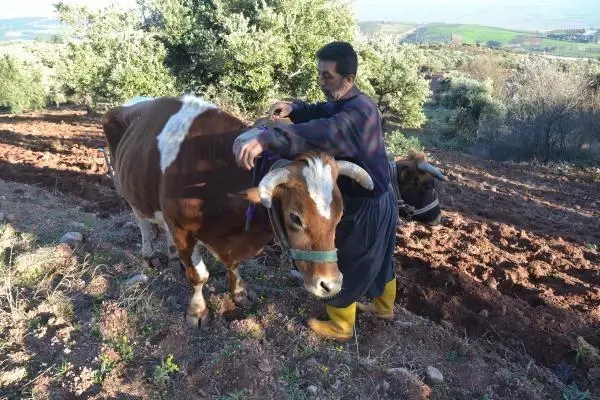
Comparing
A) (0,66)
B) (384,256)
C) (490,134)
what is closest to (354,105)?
(384,256)

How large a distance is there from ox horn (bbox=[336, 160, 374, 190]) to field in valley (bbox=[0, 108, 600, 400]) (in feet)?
4.66

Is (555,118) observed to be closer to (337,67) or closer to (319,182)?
(337,67)

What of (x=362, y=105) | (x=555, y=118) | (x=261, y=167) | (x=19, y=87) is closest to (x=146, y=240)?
(x=261, y=167)

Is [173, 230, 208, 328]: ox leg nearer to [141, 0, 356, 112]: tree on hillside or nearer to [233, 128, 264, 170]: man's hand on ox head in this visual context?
[233, 128, 264, 170]: man's hand on ox head

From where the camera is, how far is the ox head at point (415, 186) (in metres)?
4.26

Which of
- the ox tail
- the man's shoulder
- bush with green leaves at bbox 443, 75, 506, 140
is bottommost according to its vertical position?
bush with green leaves at bbox 443, 75, 506, 140

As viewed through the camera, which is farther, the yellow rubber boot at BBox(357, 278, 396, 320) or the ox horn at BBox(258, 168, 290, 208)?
the yellow rubber boot at BBox(357, 278, 396, 320)

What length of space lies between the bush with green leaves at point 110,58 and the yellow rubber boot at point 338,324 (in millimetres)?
10042

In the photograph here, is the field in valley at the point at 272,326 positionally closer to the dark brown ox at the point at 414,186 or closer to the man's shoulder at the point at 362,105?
the dark brown ox at the point at 414,186

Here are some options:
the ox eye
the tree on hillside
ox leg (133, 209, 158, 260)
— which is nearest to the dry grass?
ox leg (133, 209, 158, 260)

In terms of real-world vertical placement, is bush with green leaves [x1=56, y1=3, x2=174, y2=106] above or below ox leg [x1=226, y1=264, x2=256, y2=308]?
above

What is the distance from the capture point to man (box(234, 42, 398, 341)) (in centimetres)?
279

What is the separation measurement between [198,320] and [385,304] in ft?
5.16

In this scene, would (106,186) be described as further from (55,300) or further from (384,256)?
(384,256)
